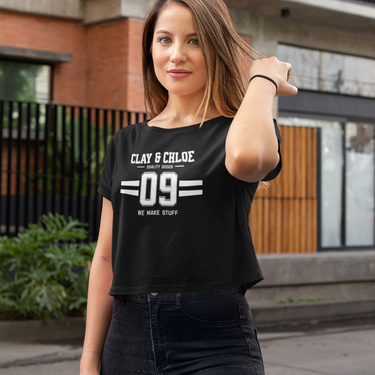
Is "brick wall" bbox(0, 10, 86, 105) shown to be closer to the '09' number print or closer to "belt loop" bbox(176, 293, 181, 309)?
the '09' number print

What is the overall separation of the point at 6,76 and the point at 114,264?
11.9 m

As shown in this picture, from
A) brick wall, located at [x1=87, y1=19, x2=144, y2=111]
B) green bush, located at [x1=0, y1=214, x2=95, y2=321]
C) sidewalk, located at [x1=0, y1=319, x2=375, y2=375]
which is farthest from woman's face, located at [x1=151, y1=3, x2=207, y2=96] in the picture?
brick wall, located at [x1=87, y1=19, x2=144, y2=111]

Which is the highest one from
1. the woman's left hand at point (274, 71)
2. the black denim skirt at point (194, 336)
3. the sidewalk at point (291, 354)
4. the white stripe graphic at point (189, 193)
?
the woman's left hand at point (274, 71)

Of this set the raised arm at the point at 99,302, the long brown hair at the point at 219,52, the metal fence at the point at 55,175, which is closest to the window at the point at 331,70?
the metal fence at the point at 55,175

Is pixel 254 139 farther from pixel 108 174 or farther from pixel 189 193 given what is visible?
pixel 108 174

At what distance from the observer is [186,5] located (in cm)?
182

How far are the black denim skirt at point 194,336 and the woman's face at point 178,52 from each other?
0.63 m

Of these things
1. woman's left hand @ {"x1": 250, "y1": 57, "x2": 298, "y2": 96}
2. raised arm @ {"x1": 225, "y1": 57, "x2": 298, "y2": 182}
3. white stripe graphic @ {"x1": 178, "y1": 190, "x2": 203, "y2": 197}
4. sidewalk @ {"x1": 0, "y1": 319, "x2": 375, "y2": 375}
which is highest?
woman's left hand @ {"x1": 250, "y1": 57, "x2": 298, "y2": 96}

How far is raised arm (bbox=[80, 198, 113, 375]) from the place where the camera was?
6.11 ft

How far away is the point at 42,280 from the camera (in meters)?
6.91

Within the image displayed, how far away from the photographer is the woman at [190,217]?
1.68 meters

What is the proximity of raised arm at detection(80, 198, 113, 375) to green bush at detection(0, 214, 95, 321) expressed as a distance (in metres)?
4.97

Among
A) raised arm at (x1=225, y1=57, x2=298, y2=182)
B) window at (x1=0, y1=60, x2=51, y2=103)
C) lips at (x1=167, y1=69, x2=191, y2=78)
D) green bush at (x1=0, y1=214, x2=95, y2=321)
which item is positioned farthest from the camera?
window at (x1=0, y1=60, x2=51, y2=103)

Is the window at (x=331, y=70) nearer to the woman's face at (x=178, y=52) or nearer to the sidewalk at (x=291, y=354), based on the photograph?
the sidewalk at (x=291, y=354)
